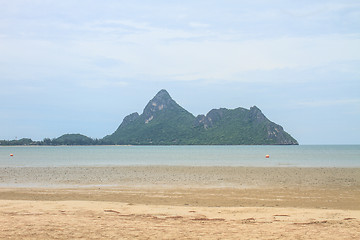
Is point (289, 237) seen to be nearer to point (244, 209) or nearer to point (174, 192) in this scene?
point (244, 209)

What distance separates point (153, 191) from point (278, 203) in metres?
6.95

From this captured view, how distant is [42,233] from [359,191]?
1678 centimetres

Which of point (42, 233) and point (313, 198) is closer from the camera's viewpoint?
point (42, 233)

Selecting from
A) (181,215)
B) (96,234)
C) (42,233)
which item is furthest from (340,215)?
(42,233)

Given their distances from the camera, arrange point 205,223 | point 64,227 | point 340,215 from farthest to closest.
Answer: point 340,215, point 205,223, point 64,227

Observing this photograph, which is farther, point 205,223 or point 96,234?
point 205,223

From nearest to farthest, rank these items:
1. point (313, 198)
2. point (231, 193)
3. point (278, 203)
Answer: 1. point (278, 203)
2. point (313, 198)
3. point (231, 193)

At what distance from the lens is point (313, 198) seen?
17.6 meters

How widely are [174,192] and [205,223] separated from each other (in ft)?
29.8

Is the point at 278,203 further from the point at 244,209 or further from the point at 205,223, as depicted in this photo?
the point at 205,223

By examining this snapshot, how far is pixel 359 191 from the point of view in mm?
20672

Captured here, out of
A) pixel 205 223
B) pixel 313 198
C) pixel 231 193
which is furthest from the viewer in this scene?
pixel 231 193

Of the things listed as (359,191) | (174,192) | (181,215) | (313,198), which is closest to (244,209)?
(181,215)

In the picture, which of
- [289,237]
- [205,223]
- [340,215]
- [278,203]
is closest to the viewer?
[289,237]
